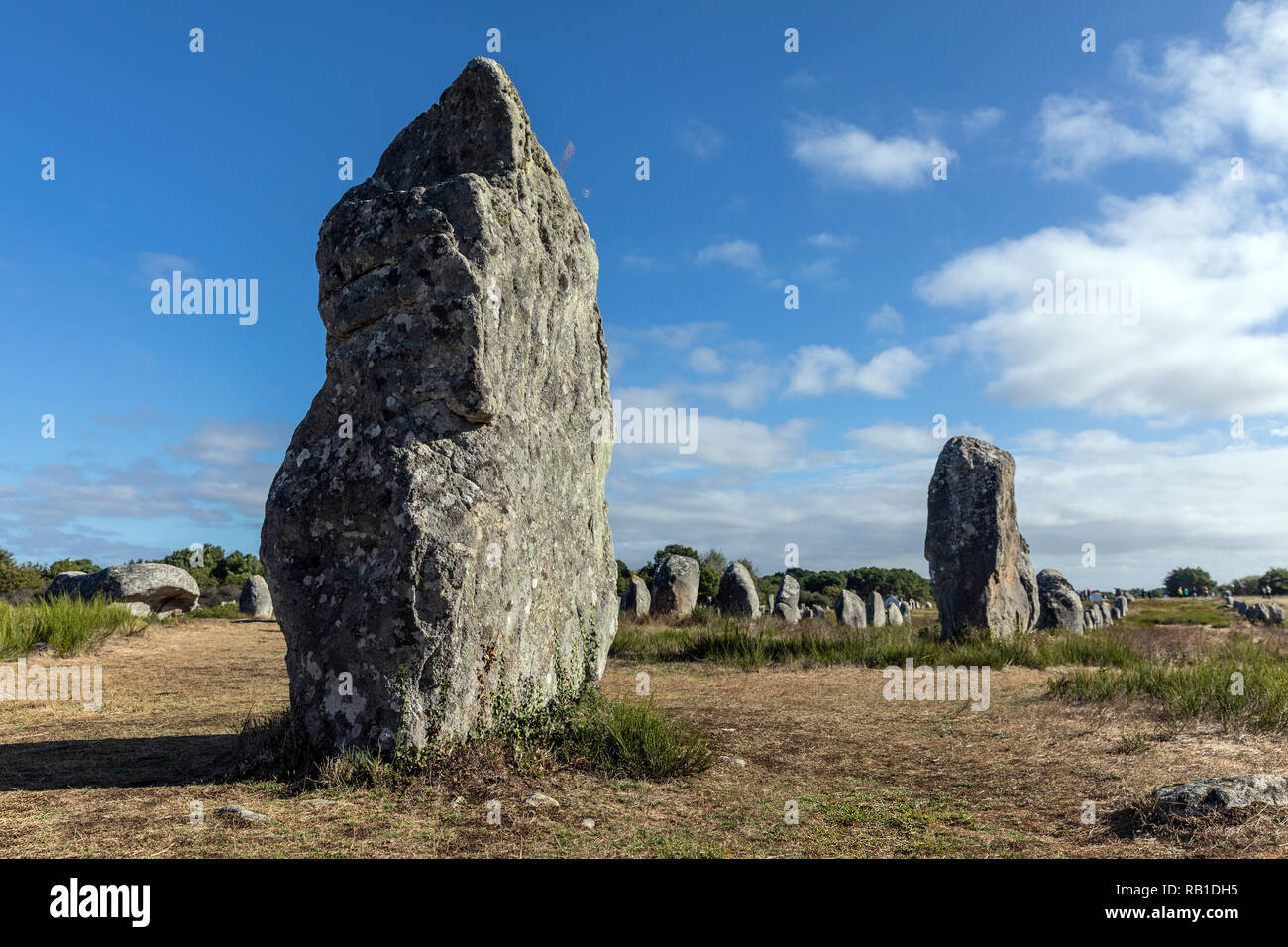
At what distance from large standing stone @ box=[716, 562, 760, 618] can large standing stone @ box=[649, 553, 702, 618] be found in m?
0.80

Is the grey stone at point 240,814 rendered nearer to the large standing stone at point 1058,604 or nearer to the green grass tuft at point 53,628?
the green grass tuft at point 53,628

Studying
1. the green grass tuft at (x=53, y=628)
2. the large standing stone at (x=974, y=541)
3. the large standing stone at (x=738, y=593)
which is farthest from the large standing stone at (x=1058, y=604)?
the green grass tuft at (x=53, y=628)

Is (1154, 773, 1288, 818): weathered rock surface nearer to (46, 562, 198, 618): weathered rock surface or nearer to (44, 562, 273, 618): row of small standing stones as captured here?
(44, 562, 273, 618): row of small standing stones

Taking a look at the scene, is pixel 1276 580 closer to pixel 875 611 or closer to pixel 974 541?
pixel 875 611

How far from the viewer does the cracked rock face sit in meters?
4.77

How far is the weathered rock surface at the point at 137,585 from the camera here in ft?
58.4

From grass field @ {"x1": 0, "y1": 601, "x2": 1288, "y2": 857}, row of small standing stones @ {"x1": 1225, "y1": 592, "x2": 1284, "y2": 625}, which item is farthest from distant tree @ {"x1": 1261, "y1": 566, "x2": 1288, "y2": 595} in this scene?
grass field @ {"x1": 0, "y1": 601, "x2": 1288, "y2": 857}

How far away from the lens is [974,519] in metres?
13.5

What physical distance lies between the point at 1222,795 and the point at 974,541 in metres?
9.57

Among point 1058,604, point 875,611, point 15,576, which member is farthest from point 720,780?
point 15,576

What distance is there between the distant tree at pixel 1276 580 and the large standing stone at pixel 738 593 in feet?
134
